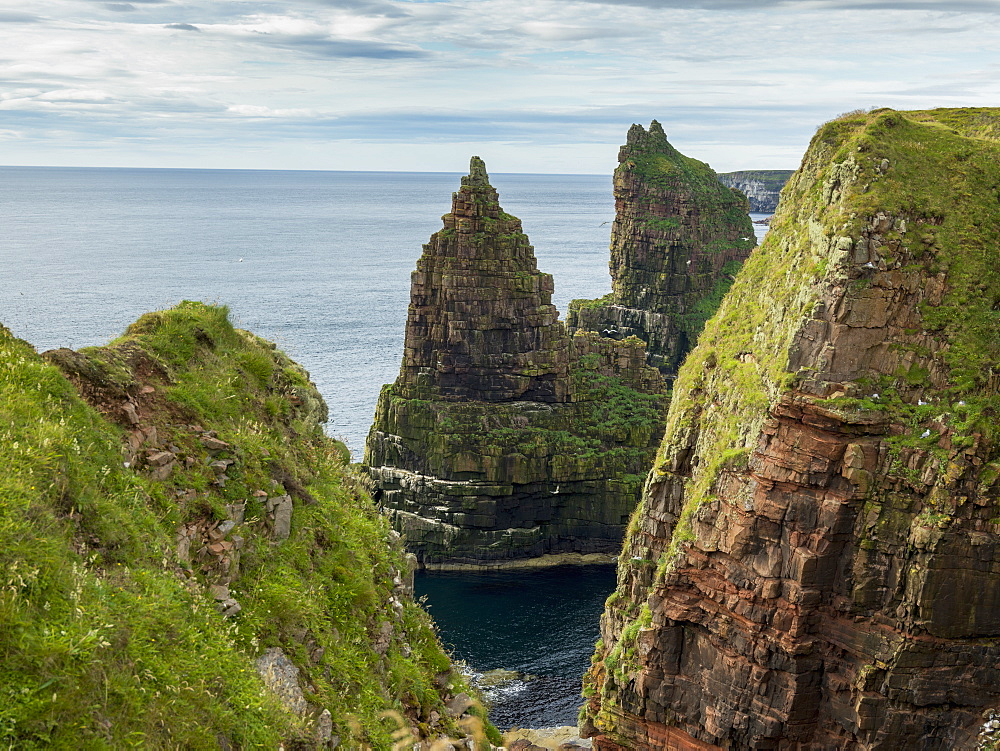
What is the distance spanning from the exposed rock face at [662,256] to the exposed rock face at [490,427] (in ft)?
198

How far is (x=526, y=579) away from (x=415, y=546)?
1376 centimetres

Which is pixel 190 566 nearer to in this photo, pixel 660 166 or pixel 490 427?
pixel 490 427

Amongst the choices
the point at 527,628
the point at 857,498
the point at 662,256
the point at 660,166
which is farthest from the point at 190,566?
the point at 660,166

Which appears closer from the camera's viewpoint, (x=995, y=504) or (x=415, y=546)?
(x=995, y=504)

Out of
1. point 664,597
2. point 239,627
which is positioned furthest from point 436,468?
point 239,627

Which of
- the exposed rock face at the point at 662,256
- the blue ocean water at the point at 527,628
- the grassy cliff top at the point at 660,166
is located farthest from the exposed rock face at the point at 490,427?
the grassy cliff top at the point at 660,166

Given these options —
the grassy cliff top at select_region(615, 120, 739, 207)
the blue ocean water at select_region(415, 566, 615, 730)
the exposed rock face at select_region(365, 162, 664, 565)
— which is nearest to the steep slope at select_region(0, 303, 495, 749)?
the blue ocean water at select_region(415, 566, 615, 730)

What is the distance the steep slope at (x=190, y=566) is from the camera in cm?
1259

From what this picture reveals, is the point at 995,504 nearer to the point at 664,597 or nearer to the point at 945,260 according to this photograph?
the point at 945,260

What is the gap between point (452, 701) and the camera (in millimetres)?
23547

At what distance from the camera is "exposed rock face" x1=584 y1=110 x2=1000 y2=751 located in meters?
41.7

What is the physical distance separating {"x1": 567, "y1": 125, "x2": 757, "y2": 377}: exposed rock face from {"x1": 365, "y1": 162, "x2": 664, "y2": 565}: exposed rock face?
60251mm

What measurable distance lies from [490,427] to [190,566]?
99.5 m

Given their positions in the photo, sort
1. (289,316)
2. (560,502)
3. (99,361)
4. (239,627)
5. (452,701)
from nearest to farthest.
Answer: (239,627)
(99,361)
(452,701)
(560,502)
(289,316)
